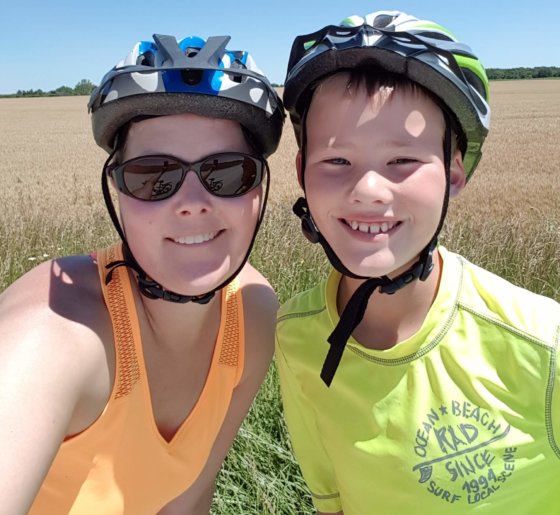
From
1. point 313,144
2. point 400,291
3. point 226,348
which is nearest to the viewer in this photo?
point 313,144

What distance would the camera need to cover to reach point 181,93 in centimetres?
181

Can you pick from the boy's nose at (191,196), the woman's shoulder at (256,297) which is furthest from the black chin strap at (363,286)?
the woman's shoulder at (256,297)

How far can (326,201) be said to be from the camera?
5.53ft

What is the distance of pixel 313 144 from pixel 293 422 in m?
0.98

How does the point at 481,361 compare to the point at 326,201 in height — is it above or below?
below

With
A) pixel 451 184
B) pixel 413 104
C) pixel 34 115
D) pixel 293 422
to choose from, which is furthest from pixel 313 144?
pixel 34 115

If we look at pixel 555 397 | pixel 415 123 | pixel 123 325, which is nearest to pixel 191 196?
pixel 123 325

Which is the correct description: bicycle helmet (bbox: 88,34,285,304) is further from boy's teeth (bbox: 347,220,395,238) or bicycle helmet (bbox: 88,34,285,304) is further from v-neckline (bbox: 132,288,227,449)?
boy's teeth (bbox: 347,220,395,238)

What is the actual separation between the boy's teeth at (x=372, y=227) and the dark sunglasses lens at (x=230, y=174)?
0.43 meters

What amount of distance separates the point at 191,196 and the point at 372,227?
0.60m

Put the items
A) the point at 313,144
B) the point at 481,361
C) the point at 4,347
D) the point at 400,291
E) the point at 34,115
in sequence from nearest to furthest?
the point at 4,347
the point at 481,361
the point at 313,144
the point at 400,291
the point at 34,115

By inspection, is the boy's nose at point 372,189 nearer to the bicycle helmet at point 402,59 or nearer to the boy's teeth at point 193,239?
the bicycle helmet at point 402,59

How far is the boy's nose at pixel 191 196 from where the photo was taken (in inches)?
69.8

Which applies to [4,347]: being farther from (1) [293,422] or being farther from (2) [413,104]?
(2) [413,104]
